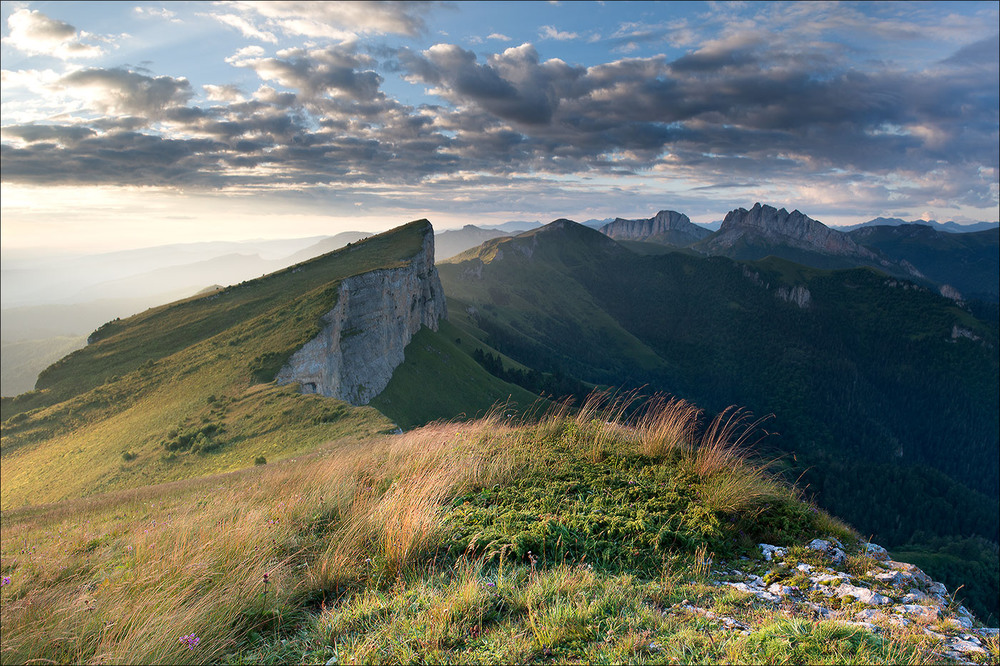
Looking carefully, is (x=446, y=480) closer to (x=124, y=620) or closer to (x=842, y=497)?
(x=124, y=620)

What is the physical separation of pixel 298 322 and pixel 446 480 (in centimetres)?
5293

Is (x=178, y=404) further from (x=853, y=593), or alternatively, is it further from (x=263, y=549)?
(x=853, y=593)

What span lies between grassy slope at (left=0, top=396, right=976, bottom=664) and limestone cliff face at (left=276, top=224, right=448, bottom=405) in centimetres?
4136

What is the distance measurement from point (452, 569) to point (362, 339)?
62462 mm

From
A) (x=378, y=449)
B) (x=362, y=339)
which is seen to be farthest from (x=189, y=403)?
(x=378, y=449)

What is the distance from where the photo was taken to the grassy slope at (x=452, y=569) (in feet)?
12.6

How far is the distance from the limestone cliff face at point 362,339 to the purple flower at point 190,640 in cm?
4362

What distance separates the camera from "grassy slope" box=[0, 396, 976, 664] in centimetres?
384

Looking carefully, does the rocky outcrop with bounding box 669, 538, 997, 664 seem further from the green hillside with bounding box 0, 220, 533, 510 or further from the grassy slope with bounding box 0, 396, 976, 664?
the green hillside with bounding box 0, 220, 533, 510

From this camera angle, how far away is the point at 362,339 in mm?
64625

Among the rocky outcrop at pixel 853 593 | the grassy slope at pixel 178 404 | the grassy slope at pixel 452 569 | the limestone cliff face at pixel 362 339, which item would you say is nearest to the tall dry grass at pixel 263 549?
the grassy slope at pixel 452 569

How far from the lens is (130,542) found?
612 centimetres

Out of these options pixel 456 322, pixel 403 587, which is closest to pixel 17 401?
pixel 403 587

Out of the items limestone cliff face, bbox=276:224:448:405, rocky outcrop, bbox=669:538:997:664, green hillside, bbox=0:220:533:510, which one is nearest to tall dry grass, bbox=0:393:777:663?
rocky outcrop, bbox=669:538:997:664
